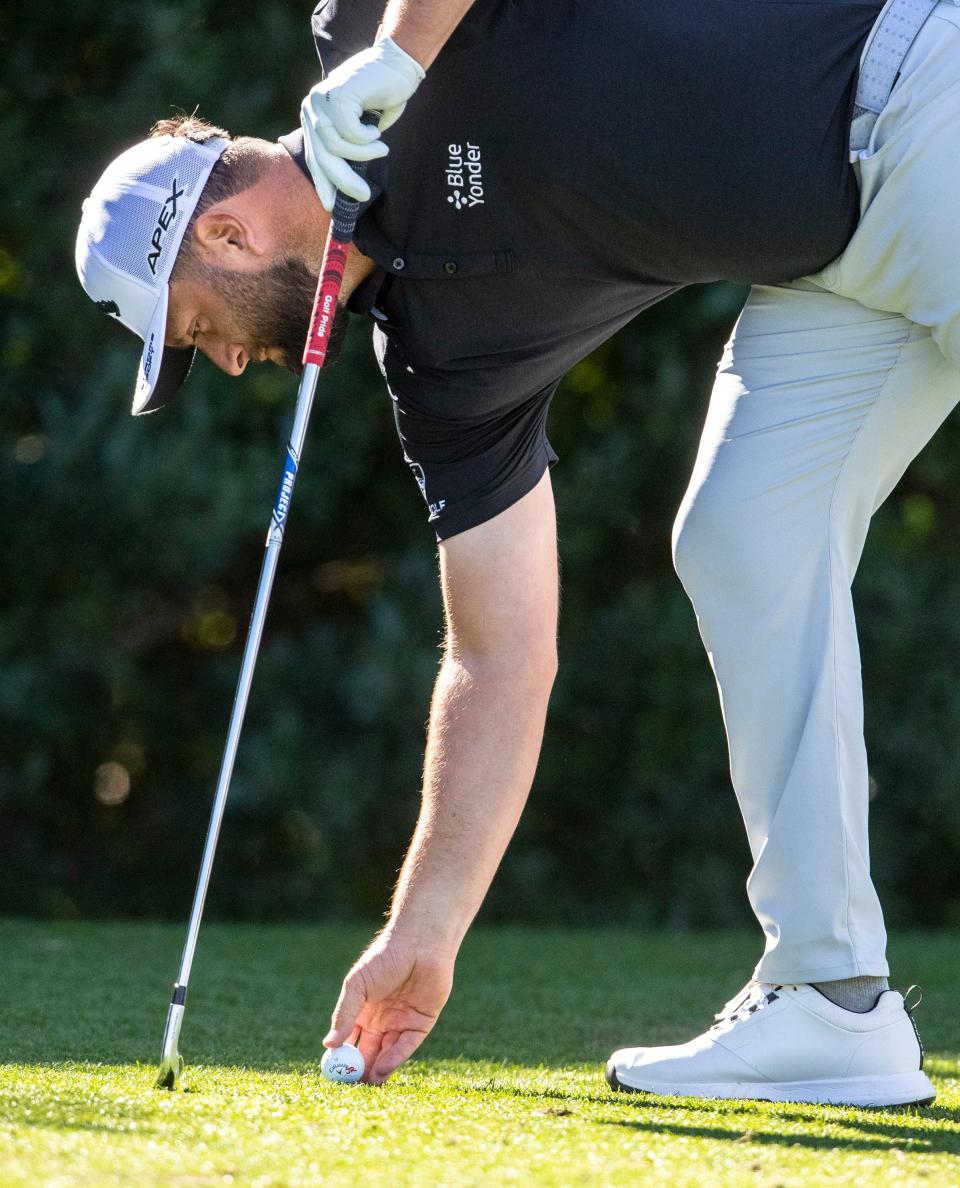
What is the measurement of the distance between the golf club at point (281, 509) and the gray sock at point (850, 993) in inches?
27.0

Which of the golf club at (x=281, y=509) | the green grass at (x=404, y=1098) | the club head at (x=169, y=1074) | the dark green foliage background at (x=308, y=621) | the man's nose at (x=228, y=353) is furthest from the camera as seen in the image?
the dark green foliage background at (x=308, y=621)

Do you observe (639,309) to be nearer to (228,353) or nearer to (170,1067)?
(228,353)

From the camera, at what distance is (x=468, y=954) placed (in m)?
3.46

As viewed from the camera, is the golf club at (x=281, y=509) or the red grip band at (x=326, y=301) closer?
the golf club at (x=281, y=509)

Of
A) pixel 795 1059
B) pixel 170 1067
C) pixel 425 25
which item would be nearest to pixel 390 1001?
pixel 170 1067

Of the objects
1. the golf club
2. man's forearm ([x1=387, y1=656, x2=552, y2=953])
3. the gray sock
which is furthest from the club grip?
the gray sock

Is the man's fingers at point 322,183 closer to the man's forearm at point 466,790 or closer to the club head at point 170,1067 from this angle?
the man's forearm at point 466,790

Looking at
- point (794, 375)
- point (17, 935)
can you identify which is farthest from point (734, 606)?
point (17, 935)

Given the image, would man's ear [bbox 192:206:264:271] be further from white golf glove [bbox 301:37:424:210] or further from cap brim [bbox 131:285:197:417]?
white golf glove [bbox 301:37:424:210]

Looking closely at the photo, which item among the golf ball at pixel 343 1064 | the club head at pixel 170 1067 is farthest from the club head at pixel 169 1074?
the golf ball at pixel 343 1064

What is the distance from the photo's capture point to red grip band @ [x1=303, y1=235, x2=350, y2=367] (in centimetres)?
190

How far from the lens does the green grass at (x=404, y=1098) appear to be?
1301mm

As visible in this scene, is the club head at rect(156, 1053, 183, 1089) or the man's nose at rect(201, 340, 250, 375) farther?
the man's nose at rect(201, 340, 250, 375)

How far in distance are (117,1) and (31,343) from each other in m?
0.99
